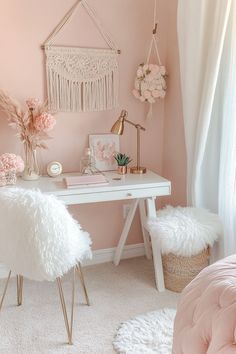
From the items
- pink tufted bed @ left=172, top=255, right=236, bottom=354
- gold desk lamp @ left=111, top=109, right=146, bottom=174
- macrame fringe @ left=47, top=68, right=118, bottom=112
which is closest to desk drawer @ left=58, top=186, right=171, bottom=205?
gold desk lamp @ left=111, top=109, right=146, bottom=174

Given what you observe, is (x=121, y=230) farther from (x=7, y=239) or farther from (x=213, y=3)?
(x=213, y=3)

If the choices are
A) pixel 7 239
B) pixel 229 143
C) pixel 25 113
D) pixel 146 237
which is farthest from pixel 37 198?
pixel 146 237

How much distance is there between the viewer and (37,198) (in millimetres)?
1748

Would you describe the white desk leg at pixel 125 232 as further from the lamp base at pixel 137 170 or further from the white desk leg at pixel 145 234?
the lamp base at pixel 137 170

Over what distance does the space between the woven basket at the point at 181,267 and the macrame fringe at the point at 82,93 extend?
3.83ft

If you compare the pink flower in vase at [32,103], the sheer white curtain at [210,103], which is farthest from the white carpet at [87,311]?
the pink flower in vase at [32,103]

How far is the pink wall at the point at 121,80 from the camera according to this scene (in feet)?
7.97

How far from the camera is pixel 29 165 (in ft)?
8.00

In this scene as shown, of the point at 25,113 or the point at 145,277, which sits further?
the point at 145,277

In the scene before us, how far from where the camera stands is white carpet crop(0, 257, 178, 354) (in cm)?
195

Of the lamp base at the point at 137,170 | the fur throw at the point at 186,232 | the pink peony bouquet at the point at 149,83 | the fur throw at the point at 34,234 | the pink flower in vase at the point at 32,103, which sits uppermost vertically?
the pink peony bouquet at the point at 149,83

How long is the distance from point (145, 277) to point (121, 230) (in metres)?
0.44

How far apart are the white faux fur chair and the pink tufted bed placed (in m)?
0.69

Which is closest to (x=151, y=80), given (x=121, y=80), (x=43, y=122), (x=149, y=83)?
(x=149, y=83)
